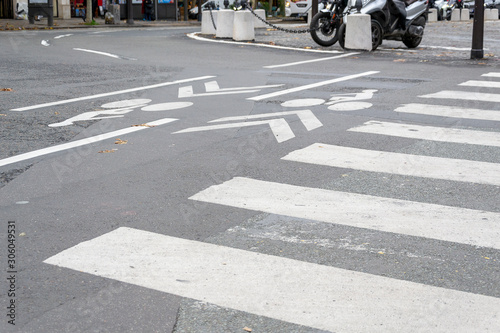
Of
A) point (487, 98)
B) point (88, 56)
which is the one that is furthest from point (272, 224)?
point (88, 56)

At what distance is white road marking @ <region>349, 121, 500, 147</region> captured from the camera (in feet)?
25.0

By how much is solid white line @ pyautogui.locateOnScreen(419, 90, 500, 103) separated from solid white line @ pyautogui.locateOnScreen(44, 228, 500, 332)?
6.78 m

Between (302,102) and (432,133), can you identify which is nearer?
(432,133)

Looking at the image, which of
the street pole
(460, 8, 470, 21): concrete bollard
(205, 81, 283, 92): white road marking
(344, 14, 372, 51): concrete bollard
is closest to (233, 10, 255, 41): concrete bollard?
(344, 14, 372, 51): concrete bollard

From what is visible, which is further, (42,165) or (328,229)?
(42,165)

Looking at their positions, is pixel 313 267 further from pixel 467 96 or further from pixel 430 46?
pixel 430 46

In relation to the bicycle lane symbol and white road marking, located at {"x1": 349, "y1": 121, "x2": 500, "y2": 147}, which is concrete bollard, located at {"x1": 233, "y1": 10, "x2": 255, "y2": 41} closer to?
the bicycle lane symbol

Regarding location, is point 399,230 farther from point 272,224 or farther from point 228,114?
point 228,114

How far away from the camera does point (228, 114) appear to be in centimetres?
905

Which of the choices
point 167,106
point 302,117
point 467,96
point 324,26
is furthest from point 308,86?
point 324,26

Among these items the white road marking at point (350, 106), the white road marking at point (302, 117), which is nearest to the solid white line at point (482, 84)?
the white road marking at point (350, 106)

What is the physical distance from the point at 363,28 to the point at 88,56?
6.38 metres

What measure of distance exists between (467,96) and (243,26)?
11.4m

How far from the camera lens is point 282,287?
12.7 ft
